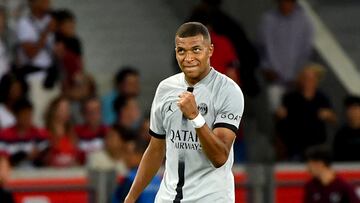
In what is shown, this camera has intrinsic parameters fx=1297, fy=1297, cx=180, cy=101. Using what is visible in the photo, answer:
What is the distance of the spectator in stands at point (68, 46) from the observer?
47.7ft

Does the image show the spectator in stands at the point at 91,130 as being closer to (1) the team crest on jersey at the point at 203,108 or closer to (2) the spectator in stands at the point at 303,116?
(2) the spectator in stands at the point at 303,116

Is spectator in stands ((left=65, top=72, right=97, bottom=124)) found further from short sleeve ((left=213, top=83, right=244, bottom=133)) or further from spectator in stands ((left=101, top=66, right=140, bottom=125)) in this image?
short sleeve ((left=213, top=83, right=244, bottom=133))

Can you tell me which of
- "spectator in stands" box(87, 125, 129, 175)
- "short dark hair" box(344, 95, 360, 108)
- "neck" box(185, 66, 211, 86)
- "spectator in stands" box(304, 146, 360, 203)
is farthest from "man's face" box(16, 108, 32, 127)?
"neck" box(185, 66, 211, 86)

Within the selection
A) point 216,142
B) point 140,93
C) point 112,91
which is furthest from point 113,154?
point 216,142

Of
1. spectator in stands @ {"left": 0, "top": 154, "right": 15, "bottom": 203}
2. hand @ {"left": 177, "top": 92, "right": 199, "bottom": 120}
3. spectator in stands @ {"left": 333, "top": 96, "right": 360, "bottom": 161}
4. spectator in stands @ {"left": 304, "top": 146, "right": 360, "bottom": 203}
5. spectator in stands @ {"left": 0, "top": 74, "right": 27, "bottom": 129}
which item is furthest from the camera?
spectator in stands @ {"left": 333, "top": 96, "right": 360, "bottom": 161}

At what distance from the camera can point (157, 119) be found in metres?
8.32

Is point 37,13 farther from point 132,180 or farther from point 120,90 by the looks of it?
point 132,180

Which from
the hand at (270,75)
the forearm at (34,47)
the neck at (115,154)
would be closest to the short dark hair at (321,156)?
the neck at (115,154)

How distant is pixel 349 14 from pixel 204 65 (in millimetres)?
9803

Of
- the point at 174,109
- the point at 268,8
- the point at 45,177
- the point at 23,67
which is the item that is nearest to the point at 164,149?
the point at 174,109

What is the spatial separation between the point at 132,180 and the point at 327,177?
1.99 meters

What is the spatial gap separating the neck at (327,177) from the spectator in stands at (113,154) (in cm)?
200

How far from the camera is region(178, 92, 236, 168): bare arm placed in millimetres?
7711

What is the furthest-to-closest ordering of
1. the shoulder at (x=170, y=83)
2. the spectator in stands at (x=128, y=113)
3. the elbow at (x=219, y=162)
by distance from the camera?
1. the spectator in stands at (x=128, y=113)
2. the shoulder at (x=170, y=83)
3. the elbow at (x=219, y=162)
